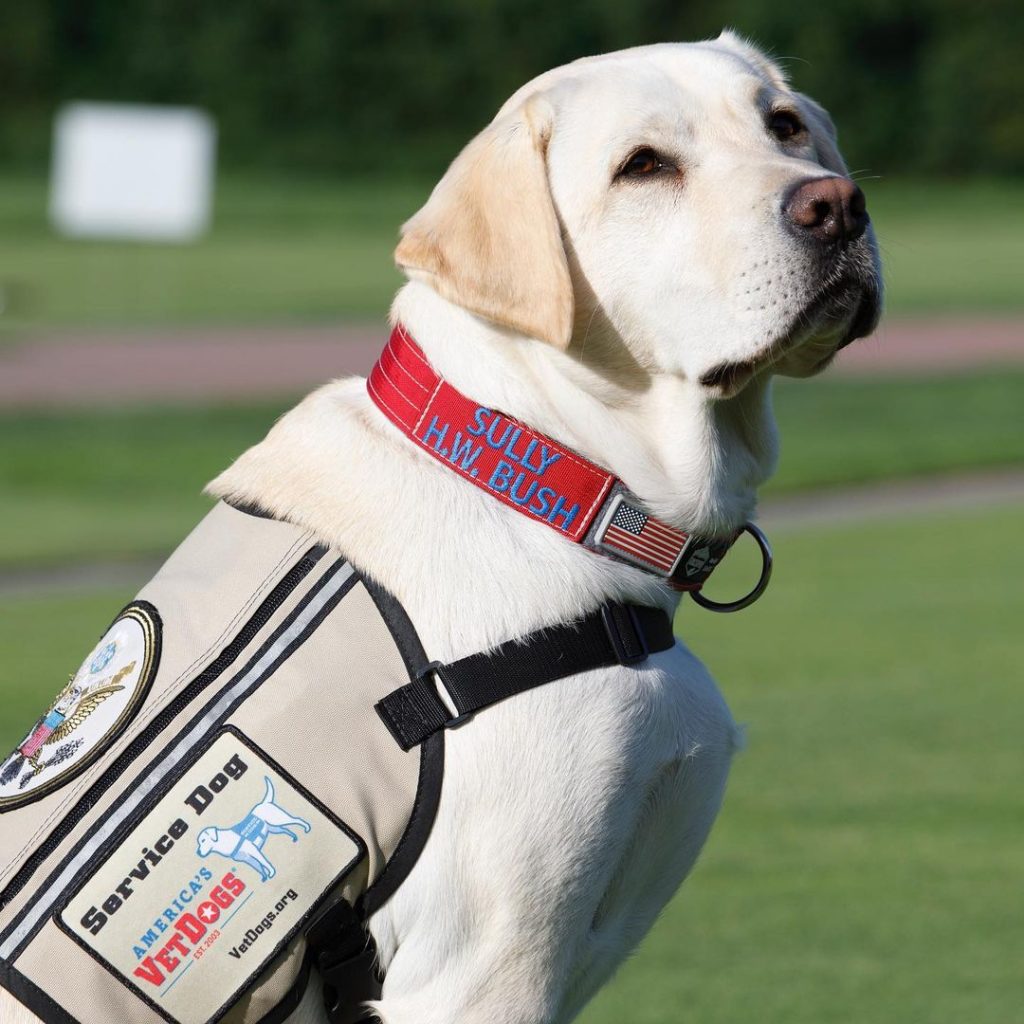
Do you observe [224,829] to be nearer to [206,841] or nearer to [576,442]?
[206,841]

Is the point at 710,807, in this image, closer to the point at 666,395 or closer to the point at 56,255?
the point at 666,395

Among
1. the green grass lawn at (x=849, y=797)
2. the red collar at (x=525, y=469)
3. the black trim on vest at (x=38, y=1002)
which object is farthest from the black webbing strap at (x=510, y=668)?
the green grass lawn at (x=849, y=797)

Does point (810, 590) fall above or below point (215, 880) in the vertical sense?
below

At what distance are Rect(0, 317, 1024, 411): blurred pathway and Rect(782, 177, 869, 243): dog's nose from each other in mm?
11009

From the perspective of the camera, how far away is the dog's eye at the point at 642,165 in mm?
2736

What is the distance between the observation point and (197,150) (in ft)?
75.8

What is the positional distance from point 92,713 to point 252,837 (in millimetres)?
316

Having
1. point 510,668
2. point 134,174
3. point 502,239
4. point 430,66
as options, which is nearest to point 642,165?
point 502,239

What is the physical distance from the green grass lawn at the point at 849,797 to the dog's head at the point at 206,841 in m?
1.62

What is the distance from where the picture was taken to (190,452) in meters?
11.6

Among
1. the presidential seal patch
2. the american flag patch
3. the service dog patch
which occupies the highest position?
the american flag patch

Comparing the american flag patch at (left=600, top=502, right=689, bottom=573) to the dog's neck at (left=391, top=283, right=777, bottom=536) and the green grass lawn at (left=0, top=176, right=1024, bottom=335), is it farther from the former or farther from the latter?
the green grass lawn at (left=0, top=176, right=1024, bottom=335)

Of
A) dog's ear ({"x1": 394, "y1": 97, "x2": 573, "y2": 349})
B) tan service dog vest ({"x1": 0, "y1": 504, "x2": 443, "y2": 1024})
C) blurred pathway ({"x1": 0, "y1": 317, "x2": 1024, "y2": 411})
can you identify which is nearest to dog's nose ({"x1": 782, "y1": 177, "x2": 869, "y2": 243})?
dog's ear ({"x1": 394, "y1": 97, "x2": 573, "y2": 349})

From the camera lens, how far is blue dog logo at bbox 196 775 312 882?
8.08 feet
